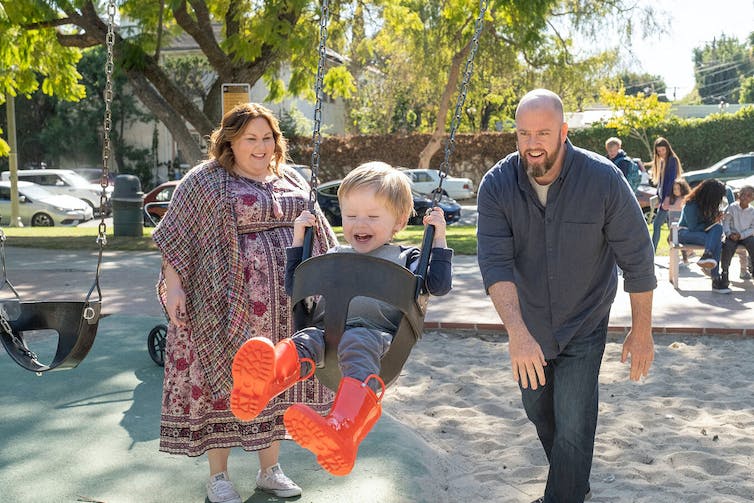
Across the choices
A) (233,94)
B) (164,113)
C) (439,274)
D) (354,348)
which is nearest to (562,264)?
(439,274)

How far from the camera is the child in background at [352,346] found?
2496 millimetres

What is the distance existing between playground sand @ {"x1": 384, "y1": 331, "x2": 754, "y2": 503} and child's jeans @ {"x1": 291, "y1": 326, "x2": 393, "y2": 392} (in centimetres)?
145

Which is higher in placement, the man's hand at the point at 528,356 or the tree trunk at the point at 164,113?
the tree trunk at the point at 164,113

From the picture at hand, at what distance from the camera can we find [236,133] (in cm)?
359

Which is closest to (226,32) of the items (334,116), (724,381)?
(724,381)

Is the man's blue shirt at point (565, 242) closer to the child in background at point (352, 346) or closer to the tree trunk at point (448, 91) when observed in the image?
the child in background at point (352, 346)

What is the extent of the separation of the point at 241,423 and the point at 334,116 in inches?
1639

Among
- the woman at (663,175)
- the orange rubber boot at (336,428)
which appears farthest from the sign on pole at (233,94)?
the orange rubber boot at (336,428)

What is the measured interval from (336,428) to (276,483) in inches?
58.5

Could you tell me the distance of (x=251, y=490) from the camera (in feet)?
12.8

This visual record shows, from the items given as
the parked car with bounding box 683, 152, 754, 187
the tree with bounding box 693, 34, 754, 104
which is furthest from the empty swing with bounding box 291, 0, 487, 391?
the tree with bounding box 693, 34, 754, 104

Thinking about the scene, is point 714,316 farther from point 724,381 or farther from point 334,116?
point 334,116

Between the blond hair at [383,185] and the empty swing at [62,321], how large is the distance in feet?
3.41

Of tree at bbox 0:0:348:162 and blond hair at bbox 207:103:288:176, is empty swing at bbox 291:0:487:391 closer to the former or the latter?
blond hair at bbox 207:103:288:176
